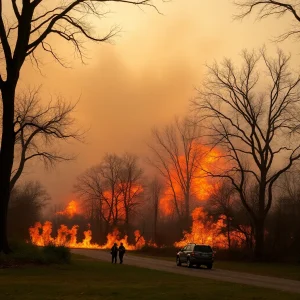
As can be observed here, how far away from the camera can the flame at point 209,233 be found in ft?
183

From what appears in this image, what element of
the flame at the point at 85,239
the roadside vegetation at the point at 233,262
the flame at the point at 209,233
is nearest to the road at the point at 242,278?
the roadside vegetation at the point at 233,262

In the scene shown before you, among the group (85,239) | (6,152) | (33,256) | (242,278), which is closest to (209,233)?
(242,278)

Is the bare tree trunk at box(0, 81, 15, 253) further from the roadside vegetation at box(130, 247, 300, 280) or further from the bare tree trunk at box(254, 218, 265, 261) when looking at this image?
the bare tree trunk at box(254, 218, 265, 261)

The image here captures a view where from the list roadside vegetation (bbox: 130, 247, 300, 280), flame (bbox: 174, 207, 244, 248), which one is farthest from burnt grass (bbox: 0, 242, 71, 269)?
flame (bbox: 174, 207, 244, 248)

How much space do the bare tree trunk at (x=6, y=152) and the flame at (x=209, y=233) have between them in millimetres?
33862

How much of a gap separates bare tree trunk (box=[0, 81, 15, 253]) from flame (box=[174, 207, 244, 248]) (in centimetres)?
3386

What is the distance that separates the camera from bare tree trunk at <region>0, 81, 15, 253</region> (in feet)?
83.9

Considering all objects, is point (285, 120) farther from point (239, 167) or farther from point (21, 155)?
point (21, 155)

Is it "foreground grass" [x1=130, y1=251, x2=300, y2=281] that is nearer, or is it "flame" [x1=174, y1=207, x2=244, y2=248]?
"foreground grass" [x1=130, y1=251, x2=300, y2=281]

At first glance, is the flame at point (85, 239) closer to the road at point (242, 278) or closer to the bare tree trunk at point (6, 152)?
the road at point (242, 278)

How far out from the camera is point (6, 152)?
25.7 meters

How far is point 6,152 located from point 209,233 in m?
37.6

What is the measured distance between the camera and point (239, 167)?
51.3m

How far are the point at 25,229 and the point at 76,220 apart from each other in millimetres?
61836
